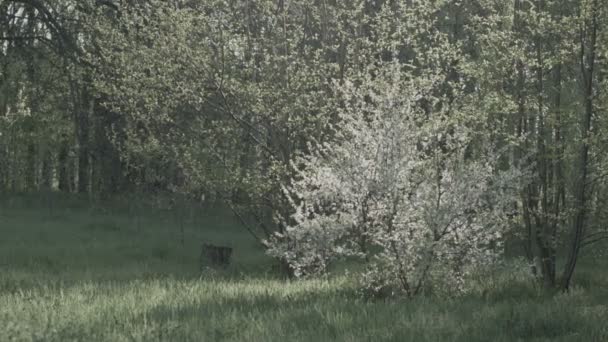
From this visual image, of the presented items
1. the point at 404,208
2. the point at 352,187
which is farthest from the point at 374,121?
the point at 404,208

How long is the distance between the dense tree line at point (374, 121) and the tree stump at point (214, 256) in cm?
108

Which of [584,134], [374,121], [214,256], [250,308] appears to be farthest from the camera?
[214,256]

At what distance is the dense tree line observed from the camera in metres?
8.62

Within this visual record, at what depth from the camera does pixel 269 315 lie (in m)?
7.31

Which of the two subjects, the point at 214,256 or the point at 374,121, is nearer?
the point at 374,121

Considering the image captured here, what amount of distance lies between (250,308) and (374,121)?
2.75 m

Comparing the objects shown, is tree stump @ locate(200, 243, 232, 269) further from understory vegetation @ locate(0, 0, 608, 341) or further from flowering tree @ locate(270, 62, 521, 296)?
flowering tree @ locate(270, 62, 521, 296)

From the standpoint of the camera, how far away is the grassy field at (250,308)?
20.9ft

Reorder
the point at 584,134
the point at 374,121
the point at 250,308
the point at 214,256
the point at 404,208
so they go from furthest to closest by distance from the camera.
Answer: the point at 214,256
the point at 584,134
the point at 374,121
the point at 404,208
the point at 250,308

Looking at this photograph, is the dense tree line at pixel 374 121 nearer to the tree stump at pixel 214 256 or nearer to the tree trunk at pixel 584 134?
Answer: the tree trunk at pixel 584 134

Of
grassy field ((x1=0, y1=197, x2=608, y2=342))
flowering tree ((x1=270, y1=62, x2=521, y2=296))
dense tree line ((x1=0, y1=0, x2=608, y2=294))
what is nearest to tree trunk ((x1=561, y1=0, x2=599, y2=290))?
dense tree line ((x1=0, y1=0, x2=608, y2=294))

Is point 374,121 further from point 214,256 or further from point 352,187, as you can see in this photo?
point 214,256

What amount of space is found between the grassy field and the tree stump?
1.06ft

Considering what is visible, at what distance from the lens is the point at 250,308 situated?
796 centimetres
